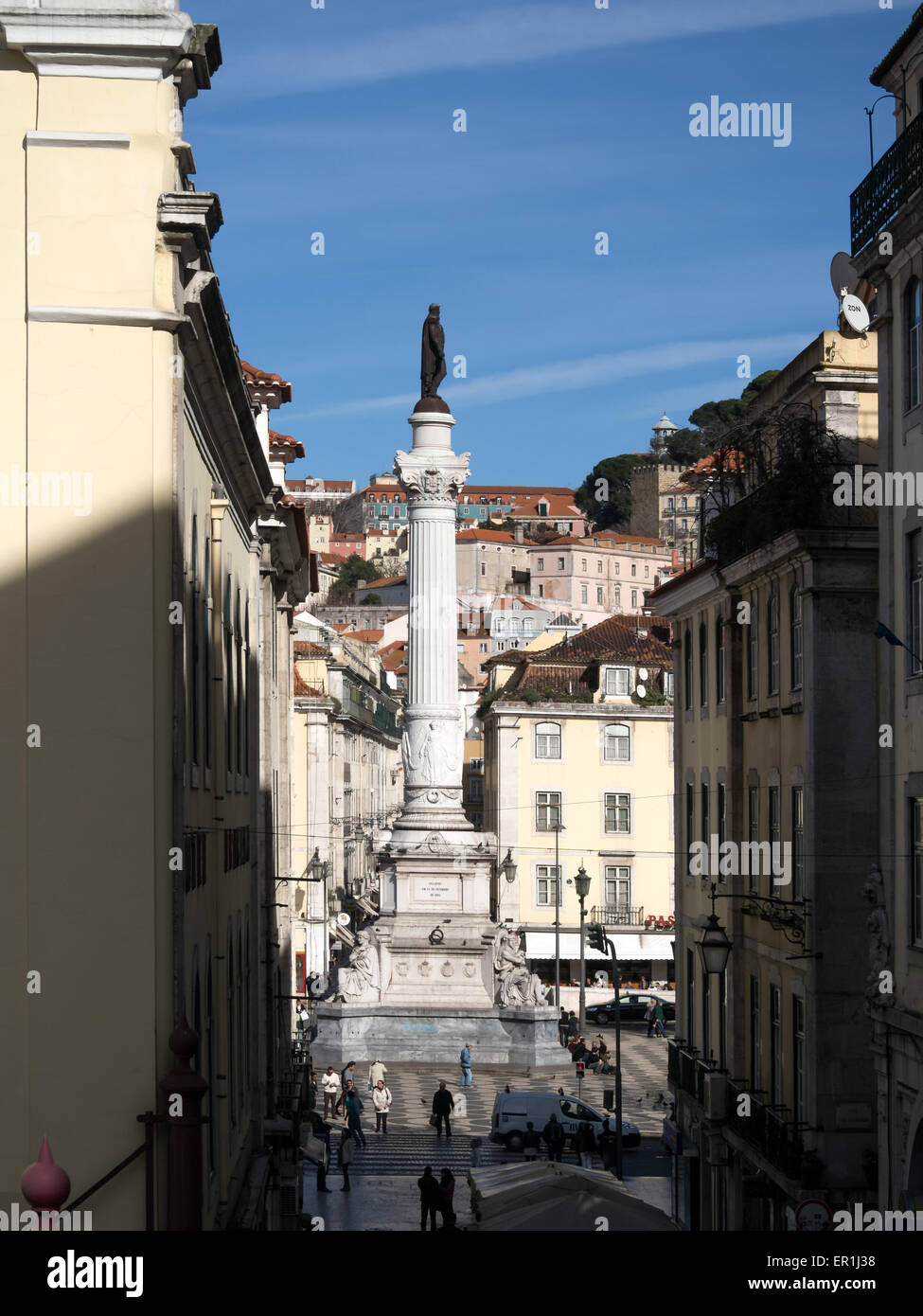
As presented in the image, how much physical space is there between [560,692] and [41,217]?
6276 cm

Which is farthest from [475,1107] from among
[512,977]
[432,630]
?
[432,630]

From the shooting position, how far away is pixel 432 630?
58.6 meters

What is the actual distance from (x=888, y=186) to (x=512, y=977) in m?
35.1

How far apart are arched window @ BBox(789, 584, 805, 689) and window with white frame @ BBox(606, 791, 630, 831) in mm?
47085

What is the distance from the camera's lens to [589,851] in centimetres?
7506

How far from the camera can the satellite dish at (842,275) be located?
2472 cm

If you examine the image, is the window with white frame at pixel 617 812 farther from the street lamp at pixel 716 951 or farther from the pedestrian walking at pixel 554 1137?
the street lamp at pixel 716 951

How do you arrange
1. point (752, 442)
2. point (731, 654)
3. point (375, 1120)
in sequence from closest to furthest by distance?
point (752, 442)
point (731, 654)
point (375, 1120)


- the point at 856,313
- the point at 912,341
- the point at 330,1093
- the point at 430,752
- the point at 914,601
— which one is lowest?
the point at 330,1093

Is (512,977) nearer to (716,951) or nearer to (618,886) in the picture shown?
(618,886)

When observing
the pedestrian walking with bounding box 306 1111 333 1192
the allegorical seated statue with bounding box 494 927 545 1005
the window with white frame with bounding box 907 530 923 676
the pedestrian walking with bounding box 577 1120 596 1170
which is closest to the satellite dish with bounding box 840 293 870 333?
the window with white frame with bounding box 907 530 923 676
